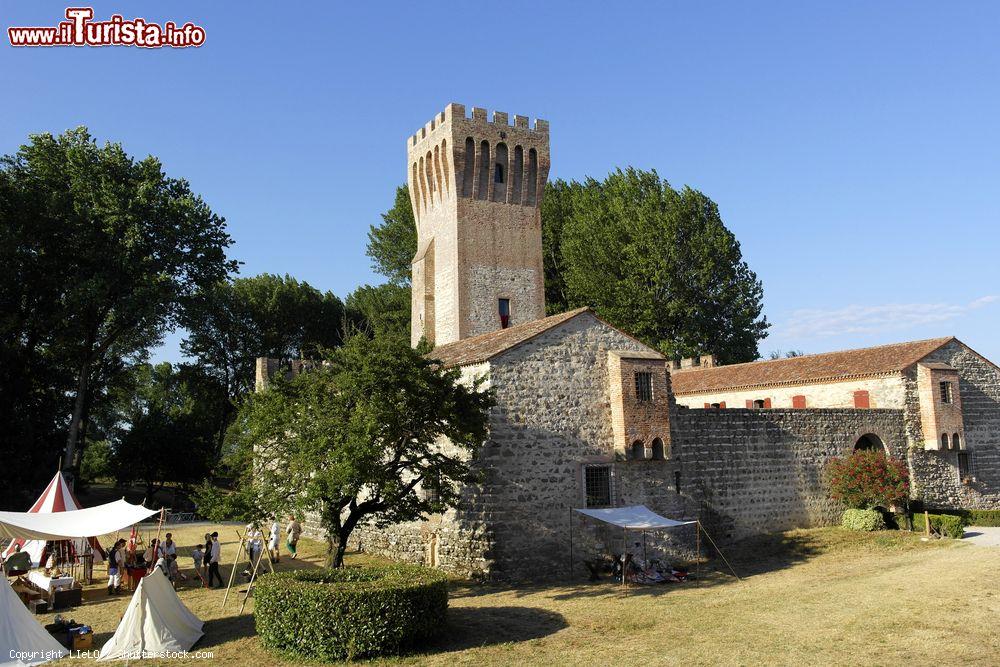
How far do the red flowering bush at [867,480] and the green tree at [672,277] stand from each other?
15.1 meters

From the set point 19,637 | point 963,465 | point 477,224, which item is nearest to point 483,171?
point 477,224

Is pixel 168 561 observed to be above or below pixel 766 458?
below

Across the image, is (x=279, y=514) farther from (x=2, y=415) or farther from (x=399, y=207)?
(x=399, y=207)

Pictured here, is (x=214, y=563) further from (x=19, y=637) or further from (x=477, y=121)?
(x=477, y=121)

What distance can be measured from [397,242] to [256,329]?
39.1 ft

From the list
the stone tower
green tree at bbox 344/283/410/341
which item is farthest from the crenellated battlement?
green tree at bbox 344/283/410/341

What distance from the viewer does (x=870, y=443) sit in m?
28.0

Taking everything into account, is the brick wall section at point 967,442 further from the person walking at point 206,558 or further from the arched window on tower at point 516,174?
the person walking at point 206,558

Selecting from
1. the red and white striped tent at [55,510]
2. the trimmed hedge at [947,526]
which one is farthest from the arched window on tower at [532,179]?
the red and white striped tent at [55,510]

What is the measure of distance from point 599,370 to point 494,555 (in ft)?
19.9

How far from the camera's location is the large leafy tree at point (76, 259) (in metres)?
30.2

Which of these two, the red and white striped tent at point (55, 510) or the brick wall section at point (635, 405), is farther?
the brick wall section at point (635, 405)

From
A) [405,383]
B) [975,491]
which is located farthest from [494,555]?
[975,491]

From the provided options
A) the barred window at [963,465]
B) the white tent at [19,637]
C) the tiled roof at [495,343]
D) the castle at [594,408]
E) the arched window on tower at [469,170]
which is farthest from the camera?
the arched window on tower at [469,170]
